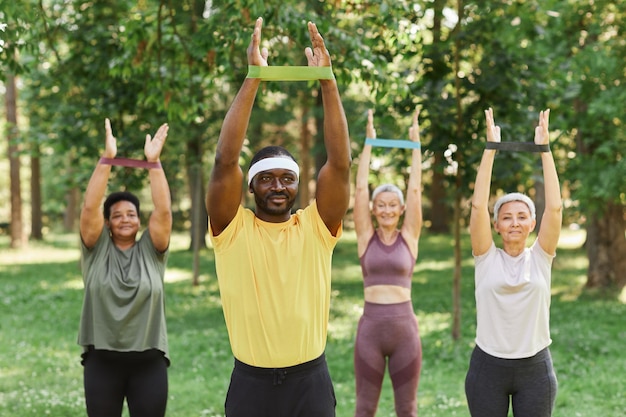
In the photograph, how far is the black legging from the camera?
14.0ft

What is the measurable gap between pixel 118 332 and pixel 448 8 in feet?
20.8

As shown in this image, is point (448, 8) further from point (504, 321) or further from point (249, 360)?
point (249, 360)

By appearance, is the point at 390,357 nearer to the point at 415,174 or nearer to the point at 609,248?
the point at 415,174

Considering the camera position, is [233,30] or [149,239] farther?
[233,30]

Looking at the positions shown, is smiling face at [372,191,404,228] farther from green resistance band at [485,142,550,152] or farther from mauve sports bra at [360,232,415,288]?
green resistance band at [485,142,550,152]

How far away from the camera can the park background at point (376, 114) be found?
7.01 meters

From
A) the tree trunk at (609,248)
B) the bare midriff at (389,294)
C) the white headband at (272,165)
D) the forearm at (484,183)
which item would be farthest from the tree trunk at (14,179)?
the white headband at (272,165)

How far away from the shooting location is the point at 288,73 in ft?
9.90

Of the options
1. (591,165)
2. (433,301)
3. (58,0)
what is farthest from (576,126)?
(58,0)

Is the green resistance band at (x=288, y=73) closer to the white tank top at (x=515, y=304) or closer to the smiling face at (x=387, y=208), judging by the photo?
the white tank top at (x=515, y=304)

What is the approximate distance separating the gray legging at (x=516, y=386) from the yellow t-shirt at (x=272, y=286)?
4.44ft

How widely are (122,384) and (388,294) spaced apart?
2.04 meters

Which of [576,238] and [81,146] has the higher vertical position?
[81,146]

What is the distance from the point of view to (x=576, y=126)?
1220 cm
